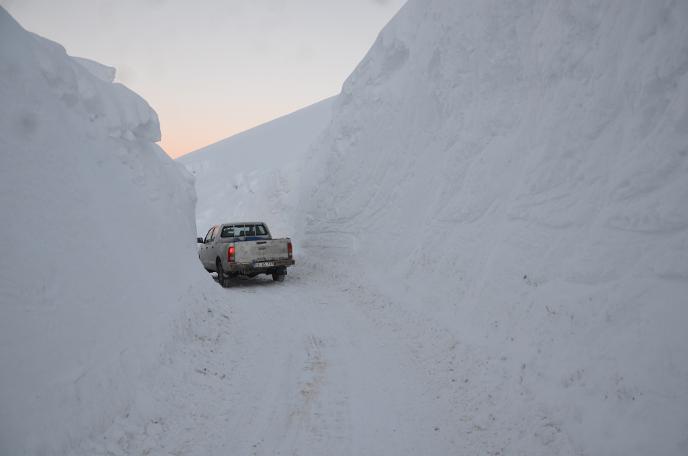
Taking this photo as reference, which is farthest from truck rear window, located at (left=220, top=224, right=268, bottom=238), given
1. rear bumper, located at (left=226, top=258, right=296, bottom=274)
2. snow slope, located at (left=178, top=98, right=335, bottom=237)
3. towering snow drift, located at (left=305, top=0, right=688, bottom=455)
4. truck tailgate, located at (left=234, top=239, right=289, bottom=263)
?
snow slope, located at (left=178, top=98, right=335, bottom=237)

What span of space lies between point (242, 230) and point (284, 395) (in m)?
9.33

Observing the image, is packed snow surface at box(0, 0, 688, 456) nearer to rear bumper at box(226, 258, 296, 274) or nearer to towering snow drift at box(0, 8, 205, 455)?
towering snow drift at box(0, 8, 205, 455)

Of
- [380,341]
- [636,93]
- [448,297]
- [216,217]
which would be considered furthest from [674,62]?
[216,217]

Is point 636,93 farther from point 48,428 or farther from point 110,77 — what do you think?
point 110,77

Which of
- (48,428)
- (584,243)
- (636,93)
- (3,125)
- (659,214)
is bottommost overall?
(48,428)

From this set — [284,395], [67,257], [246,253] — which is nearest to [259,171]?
[246,253]

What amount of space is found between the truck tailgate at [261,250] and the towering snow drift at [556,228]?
2.84 m

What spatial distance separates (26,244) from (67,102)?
8.28ft

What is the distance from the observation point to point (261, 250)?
13164 mm

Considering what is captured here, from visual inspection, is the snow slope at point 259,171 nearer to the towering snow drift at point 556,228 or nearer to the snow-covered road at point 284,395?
the towering snow drift at point 556,228

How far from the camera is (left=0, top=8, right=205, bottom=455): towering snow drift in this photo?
387cm

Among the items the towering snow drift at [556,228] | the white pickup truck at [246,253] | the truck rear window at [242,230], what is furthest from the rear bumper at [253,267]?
the towering snow drift at [556,228]

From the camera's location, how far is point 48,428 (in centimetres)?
379

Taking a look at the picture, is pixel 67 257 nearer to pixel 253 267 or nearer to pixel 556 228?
pixel 556 228
